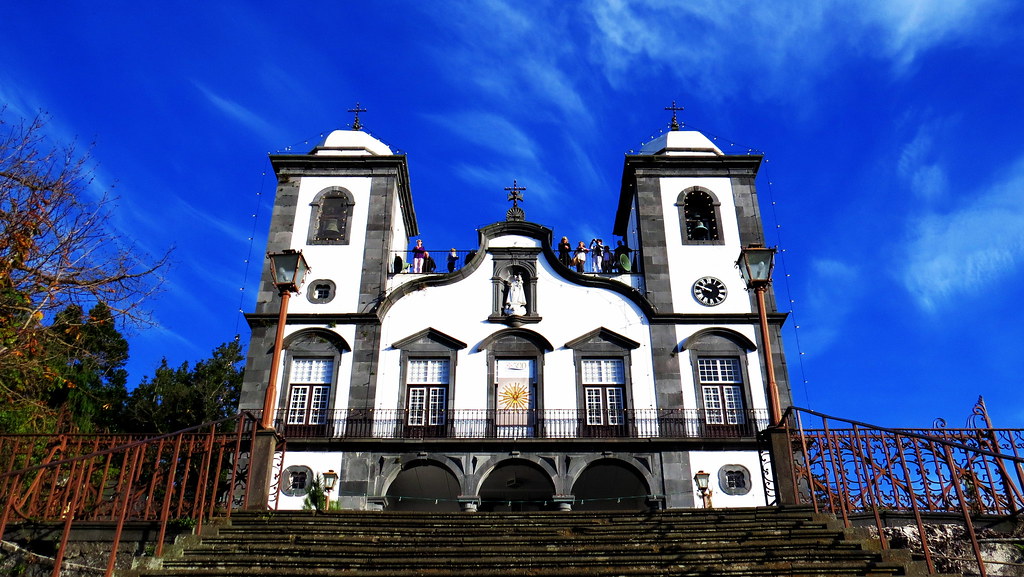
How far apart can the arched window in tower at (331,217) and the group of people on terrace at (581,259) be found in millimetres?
2028

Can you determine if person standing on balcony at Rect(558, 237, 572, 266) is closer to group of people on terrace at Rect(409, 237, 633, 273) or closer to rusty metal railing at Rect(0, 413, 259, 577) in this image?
group of people on terrace at Rect(409, 237, 633, 273)

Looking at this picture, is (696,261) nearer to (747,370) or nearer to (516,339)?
(747,370)

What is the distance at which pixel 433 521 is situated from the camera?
37.9 ft

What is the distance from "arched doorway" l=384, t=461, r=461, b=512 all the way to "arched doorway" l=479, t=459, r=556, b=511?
2.52 ft

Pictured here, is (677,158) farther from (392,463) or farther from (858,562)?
(858,562)

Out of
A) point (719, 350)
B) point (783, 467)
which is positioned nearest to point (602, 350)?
point (719, 350)

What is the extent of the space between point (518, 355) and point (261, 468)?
9.21 m

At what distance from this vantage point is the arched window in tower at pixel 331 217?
74.1 feet

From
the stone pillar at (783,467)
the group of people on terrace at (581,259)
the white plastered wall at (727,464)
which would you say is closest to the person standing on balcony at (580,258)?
the group of people on terrace at (581,259)

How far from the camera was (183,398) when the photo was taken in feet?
96.8

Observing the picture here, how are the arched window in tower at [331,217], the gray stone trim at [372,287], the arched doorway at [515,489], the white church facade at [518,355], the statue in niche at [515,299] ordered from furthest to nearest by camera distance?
the arched window in tower at [331,217]
the statue in niche at [515,299]
the arched doorway at [515,489]
the gray stone trim at [372,287]
the white church facade at [518,355]

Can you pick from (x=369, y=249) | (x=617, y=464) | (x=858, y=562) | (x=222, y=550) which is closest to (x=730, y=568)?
(x=858, y=562)

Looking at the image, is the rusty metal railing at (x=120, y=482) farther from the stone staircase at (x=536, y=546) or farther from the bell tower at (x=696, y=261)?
the bell tower at (x=696, y=261)

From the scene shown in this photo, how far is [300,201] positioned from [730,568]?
16976 millimetres
